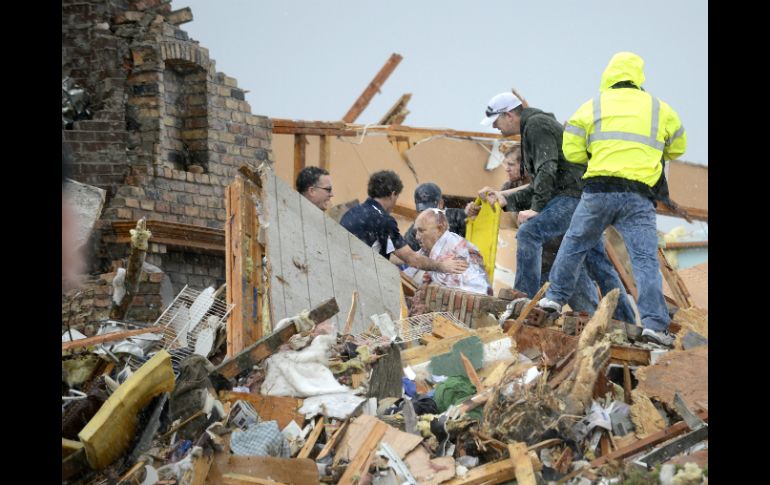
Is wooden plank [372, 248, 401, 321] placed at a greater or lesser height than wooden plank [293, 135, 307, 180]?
lesser

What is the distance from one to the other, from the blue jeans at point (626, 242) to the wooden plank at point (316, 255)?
63.1 inches

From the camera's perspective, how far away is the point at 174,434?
5840 millimetres

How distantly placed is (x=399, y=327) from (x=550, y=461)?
2.15 metres

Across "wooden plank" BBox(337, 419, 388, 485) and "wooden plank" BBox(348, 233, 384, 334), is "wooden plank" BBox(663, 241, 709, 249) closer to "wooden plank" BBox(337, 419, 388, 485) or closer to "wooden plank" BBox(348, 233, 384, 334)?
"wooden plank" BBox(348, 233, 384, 334)

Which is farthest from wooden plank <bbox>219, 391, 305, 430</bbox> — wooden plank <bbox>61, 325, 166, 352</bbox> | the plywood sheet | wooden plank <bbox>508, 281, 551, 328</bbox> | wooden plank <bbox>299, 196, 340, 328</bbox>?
the plywood sheet

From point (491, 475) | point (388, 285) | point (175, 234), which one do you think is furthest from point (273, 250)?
point (175, 234)

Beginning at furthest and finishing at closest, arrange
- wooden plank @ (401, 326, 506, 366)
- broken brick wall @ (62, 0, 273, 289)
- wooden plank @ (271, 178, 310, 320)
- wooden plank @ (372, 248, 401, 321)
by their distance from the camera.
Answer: broken brick wall @ (62, 0, 273, 289), wooden plank @ (372, 248, 401, 321), wooden plank @ (271, 178, 310, 320), wooden plank @ (401, 326, 506, 366)

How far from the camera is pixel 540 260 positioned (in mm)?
8055

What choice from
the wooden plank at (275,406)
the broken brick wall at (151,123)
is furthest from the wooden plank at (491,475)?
the broken brick wall at (151,123)

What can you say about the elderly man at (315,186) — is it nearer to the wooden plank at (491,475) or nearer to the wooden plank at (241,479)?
the wooden plank at (241,479)

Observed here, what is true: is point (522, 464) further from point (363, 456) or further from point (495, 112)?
point (495, 112)

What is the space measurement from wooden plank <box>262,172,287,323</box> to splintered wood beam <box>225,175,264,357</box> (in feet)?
0.23

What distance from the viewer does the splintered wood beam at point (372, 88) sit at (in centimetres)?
1586

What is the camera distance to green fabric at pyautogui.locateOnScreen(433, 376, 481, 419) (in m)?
6.19
